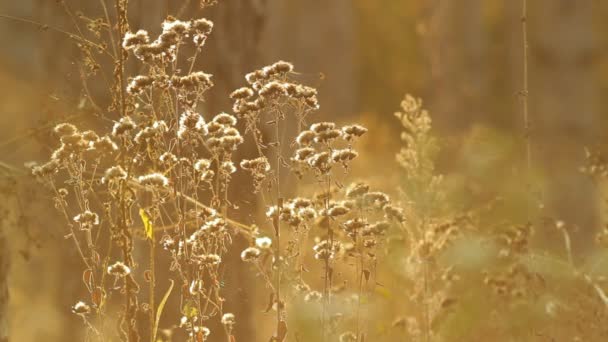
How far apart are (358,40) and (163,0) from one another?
9.87 metres

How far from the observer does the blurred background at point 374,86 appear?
365 centimetres

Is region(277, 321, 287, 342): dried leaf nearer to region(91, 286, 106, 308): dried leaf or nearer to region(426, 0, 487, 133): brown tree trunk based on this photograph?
region(91, 286, 106, 308): dried leaf

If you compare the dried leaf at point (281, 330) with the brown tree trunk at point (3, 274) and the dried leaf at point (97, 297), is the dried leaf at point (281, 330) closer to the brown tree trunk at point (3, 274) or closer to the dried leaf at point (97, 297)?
the dried leaf at point (97, 297)

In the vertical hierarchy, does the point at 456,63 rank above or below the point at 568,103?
above

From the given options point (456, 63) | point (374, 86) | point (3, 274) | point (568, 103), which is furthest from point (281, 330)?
point (374, 86)

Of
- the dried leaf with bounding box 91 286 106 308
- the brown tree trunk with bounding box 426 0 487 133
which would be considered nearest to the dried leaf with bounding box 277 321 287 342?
the dried leaf with bounding box 91 286 106 308

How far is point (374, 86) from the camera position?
1314 cm

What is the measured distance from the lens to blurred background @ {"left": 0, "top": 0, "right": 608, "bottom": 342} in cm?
365

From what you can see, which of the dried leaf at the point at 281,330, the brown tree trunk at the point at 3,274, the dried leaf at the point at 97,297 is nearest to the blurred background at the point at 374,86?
the brown tree trunk at the point at 3,274

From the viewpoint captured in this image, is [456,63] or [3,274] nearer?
[3,274]

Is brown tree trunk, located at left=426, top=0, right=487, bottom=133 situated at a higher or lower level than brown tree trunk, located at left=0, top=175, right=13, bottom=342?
higher

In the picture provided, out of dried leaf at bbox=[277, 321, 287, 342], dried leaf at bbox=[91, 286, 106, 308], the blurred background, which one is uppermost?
the blurred background

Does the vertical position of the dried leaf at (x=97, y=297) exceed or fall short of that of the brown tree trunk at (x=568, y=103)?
it falls short

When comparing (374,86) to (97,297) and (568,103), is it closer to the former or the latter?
(568,103)
